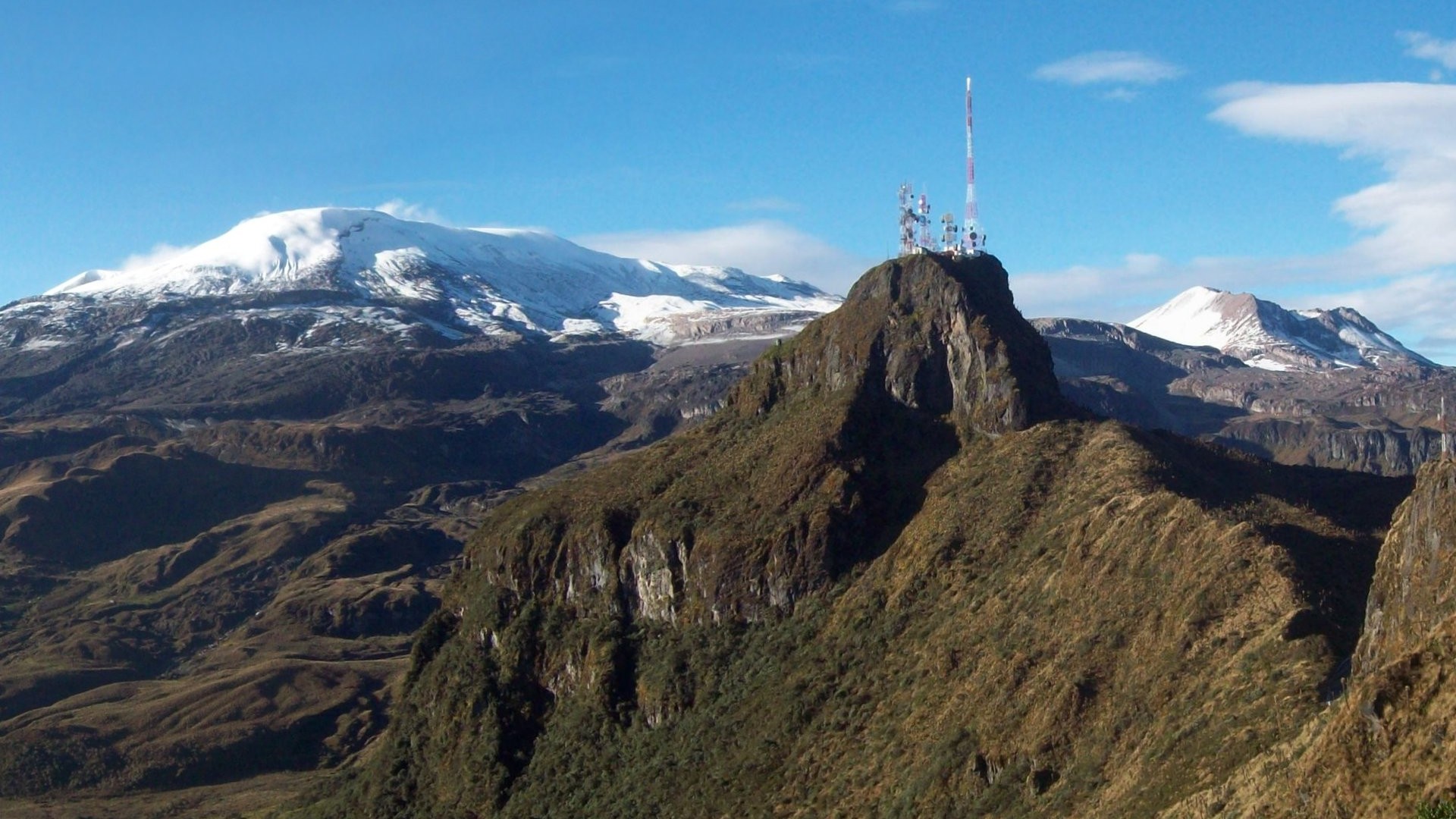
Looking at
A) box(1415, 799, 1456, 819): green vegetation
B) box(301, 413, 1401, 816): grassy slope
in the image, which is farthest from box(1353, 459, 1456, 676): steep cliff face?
box(1415, 799, 1456, 819): green vegetation

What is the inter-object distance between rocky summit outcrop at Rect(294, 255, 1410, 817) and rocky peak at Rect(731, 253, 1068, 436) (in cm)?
34

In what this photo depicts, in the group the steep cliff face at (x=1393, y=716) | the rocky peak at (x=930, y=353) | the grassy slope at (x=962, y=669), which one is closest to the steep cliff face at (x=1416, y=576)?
the steep cliff face at (x=1393, y=716)

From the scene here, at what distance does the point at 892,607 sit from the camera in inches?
5251

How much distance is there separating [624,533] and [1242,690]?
78.3 m

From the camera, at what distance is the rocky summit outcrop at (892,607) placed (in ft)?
318

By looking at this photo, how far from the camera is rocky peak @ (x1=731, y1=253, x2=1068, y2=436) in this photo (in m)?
154

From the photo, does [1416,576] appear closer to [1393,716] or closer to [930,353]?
[1393,716]

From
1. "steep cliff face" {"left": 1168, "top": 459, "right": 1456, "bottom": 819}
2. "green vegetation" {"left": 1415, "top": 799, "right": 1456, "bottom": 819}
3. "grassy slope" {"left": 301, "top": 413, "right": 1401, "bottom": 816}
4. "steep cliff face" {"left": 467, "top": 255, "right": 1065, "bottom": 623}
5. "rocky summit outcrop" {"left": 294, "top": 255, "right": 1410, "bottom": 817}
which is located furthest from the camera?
"steep cliff face" {"left": 467, "top": 255, "right": 1065, "bottom": 623}

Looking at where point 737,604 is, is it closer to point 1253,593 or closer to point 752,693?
point 752,693

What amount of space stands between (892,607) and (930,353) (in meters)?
35.5

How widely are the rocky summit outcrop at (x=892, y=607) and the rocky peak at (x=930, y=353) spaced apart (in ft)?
1.13

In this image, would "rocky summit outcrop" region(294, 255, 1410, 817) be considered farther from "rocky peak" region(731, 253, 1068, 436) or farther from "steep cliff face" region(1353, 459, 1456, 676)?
"steep cliff face" region(1353, 459, 1456, 676)

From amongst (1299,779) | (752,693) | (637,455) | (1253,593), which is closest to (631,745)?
(752,693)

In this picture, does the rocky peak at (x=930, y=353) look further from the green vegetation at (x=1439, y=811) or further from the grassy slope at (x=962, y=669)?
the green vegetation at (x=1439, y=811)
